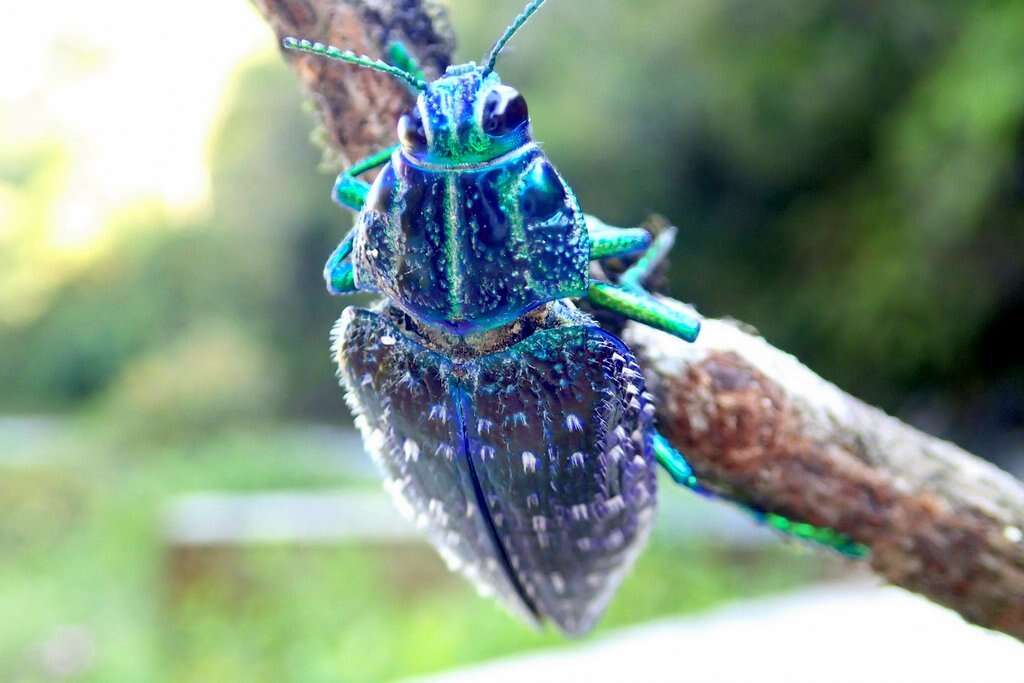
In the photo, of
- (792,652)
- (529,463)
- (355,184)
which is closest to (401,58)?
(355,184)

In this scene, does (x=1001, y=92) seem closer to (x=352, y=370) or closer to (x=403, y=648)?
(x=403, y=648)

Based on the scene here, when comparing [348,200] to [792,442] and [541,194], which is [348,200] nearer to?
[541,194]

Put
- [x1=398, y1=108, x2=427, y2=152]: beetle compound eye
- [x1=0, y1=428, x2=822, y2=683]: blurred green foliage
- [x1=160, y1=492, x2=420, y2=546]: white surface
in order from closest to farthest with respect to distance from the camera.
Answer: [x1=398, y1=108, x2=427, y2=152]: beetle compound eye → [x1=0, y1=428, x2=822, y2=683]: blurred green foliage → [x1=160, y1=492, x2=420, y2=546]: white surface

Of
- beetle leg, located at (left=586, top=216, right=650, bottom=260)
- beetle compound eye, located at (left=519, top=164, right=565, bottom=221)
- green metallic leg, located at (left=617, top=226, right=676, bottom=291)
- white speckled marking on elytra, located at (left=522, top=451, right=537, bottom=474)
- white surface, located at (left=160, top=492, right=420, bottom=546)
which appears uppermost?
beetle compound eye, located at (left=519, top=164, right=565, bottom=221)

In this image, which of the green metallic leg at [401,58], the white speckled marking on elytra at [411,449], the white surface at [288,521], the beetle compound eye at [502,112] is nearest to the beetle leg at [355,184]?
the green metallic leg at [401,58]

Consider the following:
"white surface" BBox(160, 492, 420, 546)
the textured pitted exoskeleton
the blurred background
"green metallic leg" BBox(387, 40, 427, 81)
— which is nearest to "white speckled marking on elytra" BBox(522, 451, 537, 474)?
the textured pitted exoskeleton

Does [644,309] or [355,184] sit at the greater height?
[355,184]

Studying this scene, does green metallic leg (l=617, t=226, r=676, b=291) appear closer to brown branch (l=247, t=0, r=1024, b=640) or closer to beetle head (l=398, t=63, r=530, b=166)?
brown branch (l=247, t=0, r=1024, b=640)
